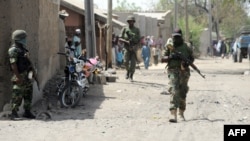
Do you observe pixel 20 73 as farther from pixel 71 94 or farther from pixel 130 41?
pixel 130 41

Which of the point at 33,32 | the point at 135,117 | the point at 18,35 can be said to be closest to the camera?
the point at 18,35

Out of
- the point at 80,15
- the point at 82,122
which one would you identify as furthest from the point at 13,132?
the point at 80,15

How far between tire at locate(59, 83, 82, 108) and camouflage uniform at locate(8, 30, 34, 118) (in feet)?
5.46

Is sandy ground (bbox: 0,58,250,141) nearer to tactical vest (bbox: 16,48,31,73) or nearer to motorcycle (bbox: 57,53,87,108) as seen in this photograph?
motorcycle (bbox: 57,53,87,108)

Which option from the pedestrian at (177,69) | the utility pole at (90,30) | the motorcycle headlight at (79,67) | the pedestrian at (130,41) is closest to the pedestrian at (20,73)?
the motorcycle headlight at (79,67)

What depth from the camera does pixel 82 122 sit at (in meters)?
8.94

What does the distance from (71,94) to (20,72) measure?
202cm

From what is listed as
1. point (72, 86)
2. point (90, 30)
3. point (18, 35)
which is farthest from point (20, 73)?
point (90, 30)

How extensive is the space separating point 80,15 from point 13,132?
1656 cm

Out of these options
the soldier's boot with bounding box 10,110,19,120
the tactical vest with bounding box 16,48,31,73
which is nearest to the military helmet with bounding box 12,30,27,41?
the tactical vest with bounding box 16,48,31,73

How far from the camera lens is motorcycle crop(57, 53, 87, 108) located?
35.7 ft

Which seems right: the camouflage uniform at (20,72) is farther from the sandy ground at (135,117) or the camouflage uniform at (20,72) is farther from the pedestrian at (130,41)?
the pedestrian at (130,41)

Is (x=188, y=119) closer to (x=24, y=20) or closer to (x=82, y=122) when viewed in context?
(x=82, y=122)

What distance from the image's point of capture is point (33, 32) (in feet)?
34.9
